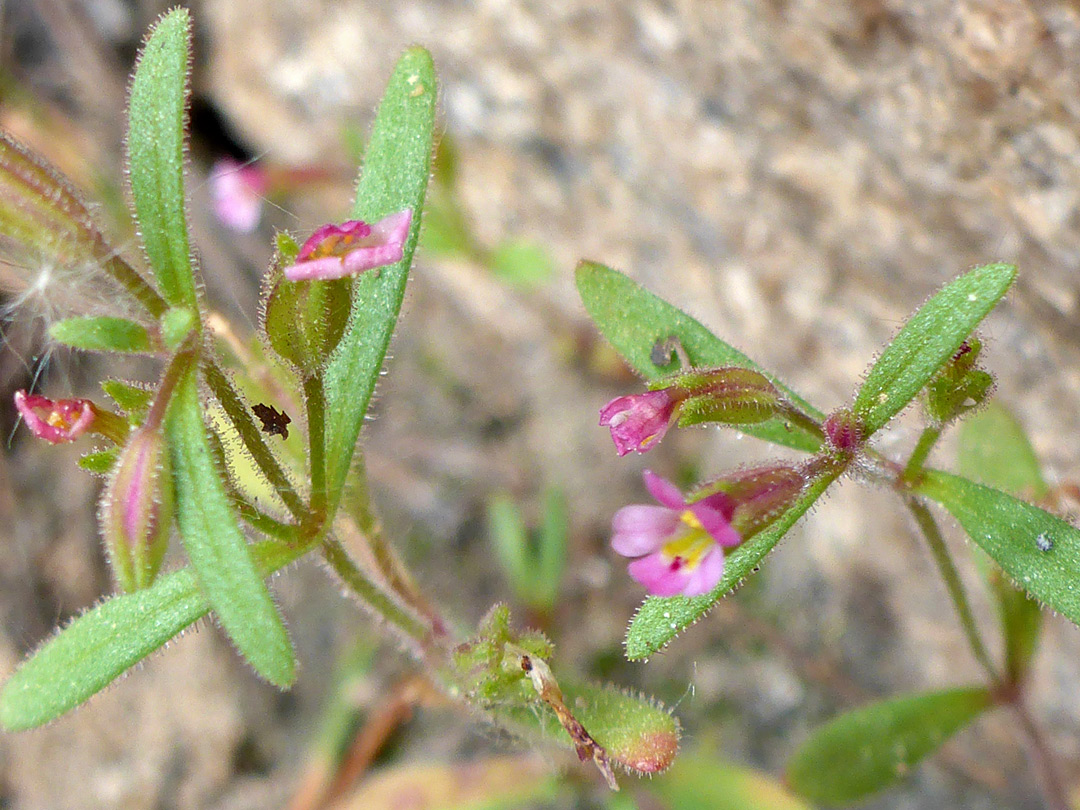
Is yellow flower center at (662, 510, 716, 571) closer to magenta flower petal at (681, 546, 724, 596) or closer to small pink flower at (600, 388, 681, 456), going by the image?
magenta flower petal at (681, 546, 724, 596)

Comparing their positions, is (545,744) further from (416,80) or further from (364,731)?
(416,80)

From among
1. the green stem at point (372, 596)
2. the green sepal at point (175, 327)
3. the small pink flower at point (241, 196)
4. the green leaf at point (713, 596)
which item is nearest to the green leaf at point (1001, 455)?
the green leaf at point (713, 596)

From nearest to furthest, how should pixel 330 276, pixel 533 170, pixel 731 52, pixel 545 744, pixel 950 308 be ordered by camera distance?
pixel 330 276
pixel 950 308
pixel 545 744
pixel 731 52
pixel 533 170

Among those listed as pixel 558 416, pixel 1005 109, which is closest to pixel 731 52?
pixel 1005 109

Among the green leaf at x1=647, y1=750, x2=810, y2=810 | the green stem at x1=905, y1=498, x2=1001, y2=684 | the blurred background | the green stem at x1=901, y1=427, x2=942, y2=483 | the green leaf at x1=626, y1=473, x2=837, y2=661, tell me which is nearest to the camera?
the green leaf at x1=626, y1=473, x2=837, y2=661

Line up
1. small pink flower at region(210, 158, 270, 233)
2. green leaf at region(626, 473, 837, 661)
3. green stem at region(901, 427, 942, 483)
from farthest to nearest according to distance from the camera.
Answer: small pink flower at region(210, 158, 270, 233), green stem at region(901, 427, 942, 483), green leaf at region(626, 473, 837, 661)

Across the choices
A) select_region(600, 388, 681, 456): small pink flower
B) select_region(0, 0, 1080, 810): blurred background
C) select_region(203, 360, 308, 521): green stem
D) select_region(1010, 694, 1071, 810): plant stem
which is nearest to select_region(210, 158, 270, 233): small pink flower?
select_region(0, 0, 1080, 810): blurred background

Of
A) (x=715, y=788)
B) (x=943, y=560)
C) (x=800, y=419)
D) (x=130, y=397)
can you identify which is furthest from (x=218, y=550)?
(x=715, y=788)
